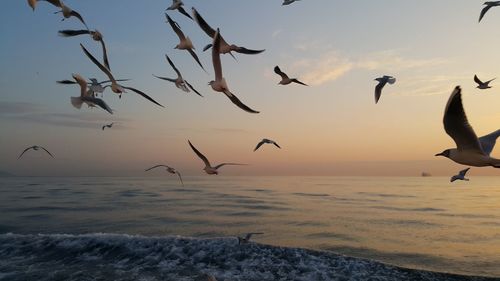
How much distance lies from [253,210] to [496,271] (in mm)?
17642

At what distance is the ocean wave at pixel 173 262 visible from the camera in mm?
13250

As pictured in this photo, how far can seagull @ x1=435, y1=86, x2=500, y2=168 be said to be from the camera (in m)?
5.43

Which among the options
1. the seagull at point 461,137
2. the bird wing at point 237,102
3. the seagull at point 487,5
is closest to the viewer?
the seagull at point 461,137

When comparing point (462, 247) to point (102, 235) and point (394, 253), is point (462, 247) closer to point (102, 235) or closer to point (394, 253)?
point (394, 253)

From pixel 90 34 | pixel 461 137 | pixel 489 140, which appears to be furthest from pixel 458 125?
pixel 90 34

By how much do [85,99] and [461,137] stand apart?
7.47m

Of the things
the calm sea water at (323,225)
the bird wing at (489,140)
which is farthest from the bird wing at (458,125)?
the calm sea water at (323,225)

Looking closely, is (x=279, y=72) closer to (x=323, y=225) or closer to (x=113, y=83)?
(x=113, y=83)

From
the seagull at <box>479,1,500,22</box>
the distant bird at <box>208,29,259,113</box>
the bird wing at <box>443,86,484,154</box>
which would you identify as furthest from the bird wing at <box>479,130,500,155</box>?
the distant bird at <box>208,29,259,113</box>

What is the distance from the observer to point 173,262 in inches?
579

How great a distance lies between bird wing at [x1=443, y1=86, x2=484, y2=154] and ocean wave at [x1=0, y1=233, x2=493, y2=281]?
7856 millimetres

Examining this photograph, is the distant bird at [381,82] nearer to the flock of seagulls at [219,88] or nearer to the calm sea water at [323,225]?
the flock of seagulls at [219,88]

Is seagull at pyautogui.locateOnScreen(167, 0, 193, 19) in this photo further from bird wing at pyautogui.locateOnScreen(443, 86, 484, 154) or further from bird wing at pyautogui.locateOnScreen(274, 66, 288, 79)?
bird wing at pyautogui.locateOnScreen(443, 86, 484, 154)

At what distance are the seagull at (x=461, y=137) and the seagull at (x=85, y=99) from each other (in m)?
5.78
